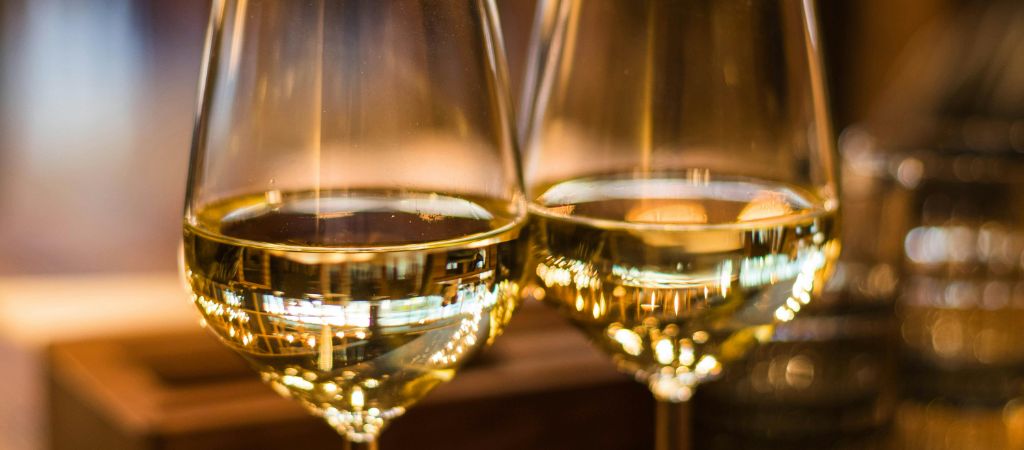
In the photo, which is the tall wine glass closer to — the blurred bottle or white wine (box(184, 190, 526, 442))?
white wine (box(184, 190, 526, 442))

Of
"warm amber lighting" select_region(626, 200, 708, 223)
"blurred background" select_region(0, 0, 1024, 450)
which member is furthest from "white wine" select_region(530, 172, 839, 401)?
"blurred background" select_region(0, 0, 1024, 450)

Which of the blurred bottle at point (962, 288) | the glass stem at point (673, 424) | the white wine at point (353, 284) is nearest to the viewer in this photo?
the white wine at point (353, 284)

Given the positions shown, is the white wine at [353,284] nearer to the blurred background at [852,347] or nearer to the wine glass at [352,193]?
the wine glass at [352,193]

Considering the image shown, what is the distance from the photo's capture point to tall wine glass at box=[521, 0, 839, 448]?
37 cm

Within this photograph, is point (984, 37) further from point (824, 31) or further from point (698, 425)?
point (824, 31)

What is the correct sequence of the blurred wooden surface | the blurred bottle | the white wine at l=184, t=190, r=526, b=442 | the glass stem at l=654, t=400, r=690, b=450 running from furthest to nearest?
the blurred bottle → the blurred wooden surface → the glass stem at l=654, t=400, r=690, b=450 → the white wine at l=184, t=190, r=526, b=442

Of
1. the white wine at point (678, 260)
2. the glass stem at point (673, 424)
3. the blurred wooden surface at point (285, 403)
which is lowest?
the blurred wooden surface at point (285, 403)

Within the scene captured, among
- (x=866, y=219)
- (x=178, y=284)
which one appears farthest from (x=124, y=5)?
(x=866, y=219)

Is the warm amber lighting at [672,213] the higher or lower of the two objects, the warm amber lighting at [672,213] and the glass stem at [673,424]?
the higher

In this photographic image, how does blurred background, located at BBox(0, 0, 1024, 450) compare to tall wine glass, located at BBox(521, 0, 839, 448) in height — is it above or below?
below

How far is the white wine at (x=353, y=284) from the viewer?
0.31 metres

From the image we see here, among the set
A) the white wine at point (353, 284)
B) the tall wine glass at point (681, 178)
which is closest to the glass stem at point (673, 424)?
the tall wine glass at point (681, 178)

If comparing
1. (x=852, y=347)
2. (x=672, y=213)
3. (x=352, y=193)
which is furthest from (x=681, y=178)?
(x=852, y=347)

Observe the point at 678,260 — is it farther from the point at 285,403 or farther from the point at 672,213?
the point at 285,403
